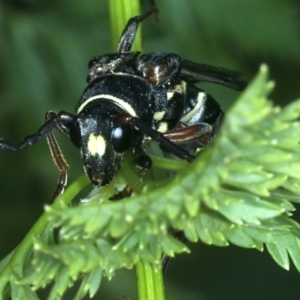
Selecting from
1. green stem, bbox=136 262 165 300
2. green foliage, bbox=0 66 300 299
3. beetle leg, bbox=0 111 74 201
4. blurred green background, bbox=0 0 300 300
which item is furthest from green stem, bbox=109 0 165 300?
blurred green background, bbox=0 0 300 300

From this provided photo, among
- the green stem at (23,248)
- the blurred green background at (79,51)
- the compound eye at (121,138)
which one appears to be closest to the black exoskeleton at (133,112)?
the compound eye at (121,138)

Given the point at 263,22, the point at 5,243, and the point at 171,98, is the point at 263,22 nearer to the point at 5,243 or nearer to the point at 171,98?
the point at 171,98

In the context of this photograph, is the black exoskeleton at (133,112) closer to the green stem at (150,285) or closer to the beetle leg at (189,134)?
the beetle leg at (189,134)

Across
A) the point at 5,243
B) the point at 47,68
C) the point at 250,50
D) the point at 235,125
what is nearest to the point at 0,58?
the point at 47,68

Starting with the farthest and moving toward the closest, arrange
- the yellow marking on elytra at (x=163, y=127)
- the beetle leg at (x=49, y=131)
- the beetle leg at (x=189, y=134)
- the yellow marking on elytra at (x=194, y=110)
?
the yellow marking on elytra at (x=194, y=110)
the yellow marking on elytra at (x=163, y=127)
the beetle leg at (x=189, y=134)
the beetle leg at (x=49, y=131)

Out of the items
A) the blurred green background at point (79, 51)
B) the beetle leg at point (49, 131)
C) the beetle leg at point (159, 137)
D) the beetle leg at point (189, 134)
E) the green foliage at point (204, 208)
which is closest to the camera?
the green foliage at point (204, 208)

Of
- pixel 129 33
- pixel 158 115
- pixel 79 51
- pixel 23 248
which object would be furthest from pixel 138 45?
pixel 79 51

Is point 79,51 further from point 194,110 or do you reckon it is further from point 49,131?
point 49,131
